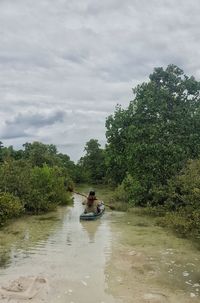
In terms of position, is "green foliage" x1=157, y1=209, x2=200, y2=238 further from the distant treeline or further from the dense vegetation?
the dense vegetation

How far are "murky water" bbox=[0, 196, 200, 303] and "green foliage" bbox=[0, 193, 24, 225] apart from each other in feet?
2.14

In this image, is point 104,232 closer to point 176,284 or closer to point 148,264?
point 148,264

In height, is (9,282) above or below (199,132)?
below

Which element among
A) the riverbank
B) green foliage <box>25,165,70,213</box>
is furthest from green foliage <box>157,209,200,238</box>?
green foliage <box>25,165,70,213</box>

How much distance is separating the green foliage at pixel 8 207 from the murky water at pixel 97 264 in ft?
2.14

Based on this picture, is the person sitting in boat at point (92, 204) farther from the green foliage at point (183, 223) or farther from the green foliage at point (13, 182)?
the green foliage at point (183, 223)

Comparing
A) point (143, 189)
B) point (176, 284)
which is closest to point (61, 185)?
point (143, 189)

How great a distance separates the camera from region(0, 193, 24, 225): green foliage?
20078mm

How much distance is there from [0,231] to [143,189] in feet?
30.6

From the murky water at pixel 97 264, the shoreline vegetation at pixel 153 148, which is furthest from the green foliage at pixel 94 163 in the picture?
the murky water at pixel 97 264

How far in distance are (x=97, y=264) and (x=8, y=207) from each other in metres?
8.49

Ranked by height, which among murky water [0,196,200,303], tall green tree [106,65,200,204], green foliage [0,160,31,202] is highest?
tall green tree [106,65,200,204]

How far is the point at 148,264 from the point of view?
43.5 ft

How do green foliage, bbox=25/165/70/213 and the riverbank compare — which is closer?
the riverbank
